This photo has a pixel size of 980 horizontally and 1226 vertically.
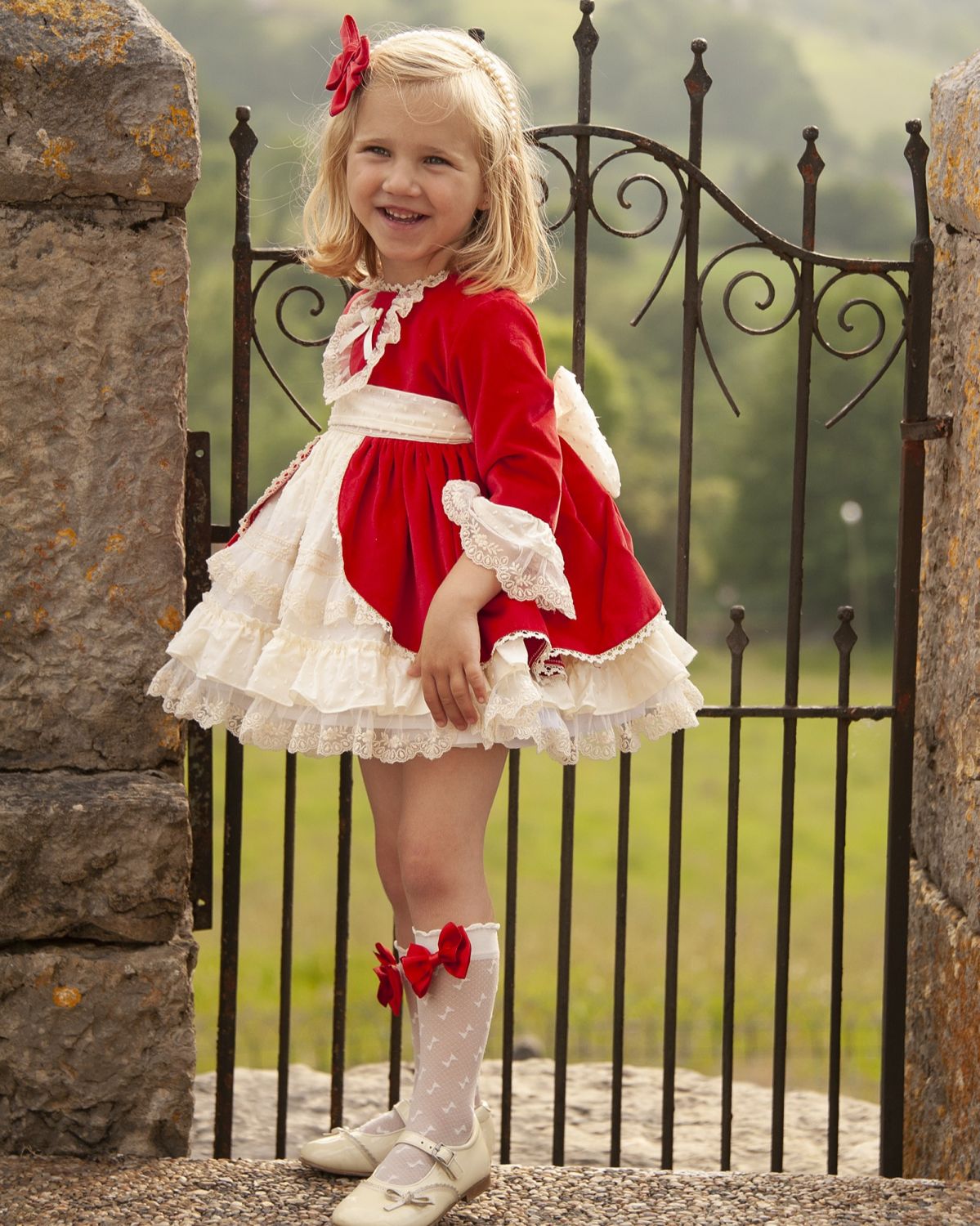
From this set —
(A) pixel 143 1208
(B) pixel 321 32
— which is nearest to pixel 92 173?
(A) pixel 143 1208

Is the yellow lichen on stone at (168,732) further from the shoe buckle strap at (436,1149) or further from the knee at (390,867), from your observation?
the shoe buckle strap at (436,1149)

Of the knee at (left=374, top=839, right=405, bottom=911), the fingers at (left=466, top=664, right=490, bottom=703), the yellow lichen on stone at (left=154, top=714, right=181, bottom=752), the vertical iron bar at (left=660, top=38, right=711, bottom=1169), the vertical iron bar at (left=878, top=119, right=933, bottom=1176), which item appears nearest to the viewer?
the fingers at (left=466, top=664, right=490, bottom=703)

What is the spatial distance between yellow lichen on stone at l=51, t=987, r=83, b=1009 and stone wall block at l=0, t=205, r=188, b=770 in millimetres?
363

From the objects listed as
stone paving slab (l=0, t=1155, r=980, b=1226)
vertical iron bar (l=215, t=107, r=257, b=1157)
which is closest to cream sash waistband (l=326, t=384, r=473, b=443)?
vertical iron bar (l=215, t=107, r=257, b=1157)

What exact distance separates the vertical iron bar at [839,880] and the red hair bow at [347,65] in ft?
4.15

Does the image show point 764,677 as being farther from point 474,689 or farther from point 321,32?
point 474,689

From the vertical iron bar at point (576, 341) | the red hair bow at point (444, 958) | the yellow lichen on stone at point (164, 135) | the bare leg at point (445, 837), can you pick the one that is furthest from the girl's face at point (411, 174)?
the red hair bow at point (444, 958)

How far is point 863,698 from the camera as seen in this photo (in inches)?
1163

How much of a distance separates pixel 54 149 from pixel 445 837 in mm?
1214

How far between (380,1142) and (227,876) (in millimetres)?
574

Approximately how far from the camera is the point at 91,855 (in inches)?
81.0

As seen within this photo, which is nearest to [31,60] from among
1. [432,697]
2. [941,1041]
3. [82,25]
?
[82,25]

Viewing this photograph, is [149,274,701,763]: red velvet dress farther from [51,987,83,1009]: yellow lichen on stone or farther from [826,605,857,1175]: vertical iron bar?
[826,605,857,1175]: vertical iron bar

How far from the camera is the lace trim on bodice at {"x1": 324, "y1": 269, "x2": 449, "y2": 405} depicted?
191 cm
